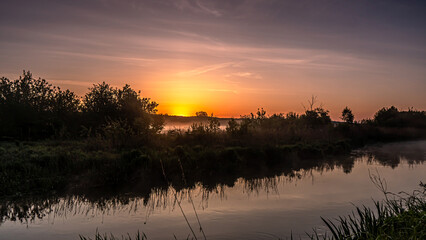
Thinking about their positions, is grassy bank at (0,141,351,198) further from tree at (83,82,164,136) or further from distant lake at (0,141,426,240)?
tree at (83,82,164,136)

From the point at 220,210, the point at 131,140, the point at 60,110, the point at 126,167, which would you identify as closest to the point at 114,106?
the point at 60,110

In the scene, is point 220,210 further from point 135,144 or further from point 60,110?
point 60,110

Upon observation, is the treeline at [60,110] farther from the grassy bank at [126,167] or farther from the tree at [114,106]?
the grassy bank at [126,167]

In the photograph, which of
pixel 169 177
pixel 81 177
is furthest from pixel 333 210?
pixel 81 177

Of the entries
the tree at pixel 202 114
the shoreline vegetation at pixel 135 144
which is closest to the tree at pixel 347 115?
the shoreline vegetation at pixel 135 144

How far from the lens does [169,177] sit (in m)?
15.3

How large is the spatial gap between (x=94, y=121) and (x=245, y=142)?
14.0m

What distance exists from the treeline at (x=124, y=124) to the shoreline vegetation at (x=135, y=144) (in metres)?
0.08

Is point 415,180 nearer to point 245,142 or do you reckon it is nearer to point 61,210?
point 245,142

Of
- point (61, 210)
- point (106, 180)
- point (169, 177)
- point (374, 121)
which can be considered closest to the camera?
point (61, 210)

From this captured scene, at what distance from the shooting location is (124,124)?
24.0 meters

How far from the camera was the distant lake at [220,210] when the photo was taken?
881cm

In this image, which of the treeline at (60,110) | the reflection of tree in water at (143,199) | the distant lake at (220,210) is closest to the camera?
the distant lake at (220,210)

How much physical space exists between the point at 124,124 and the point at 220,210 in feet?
48.7
